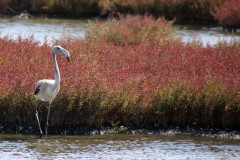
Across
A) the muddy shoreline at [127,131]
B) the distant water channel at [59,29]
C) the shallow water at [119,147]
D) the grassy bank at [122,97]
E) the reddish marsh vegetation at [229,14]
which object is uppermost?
the reddish marsh vegetation at [229,14]

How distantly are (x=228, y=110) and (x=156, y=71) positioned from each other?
2.65 m

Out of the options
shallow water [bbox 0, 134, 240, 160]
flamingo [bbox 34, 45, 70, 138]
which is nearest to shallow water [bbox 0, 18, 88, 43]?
flamingo [bbox 34, 45, 70, 138]

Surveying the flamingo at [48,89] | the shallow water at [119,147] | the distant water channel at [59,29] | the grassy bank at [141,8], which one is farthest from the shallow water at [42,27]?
the shallow water at [119,147]

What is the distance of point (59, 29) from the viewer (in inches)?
1235

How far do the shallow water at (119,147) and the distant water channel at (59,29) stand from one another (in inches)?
540

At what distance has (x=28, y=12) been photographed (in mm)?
38344

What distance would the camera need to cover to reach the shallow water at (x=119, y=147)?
13039 millimetres

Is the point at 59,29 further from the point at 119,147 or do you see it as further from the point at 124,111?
the point at 119,147

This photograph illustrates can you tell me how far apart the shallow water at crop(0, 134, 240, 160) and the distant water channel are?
45.0 ft

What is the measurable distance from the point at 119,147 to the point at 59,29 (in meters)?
18.1

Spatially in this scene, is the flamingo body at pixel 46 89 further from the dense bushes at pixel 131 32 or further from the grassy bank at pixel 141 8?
the grassy bank at pixel 141 8

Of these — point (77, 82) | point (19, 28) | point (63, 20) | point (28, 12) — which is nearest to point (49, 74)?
point (77, 82)

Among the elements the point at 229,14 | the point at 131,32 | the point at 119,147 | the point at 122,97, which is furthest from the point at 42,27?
the point at 119,147

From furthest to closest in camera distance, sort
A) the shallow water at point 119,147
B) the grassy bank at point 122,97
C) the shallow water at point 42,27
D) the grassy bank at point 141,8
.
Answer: the grassy bank at point 141,8 → the shallow water at point 42,27 → the grassy bank at point 122,97 → the shallow water at point 119,147
